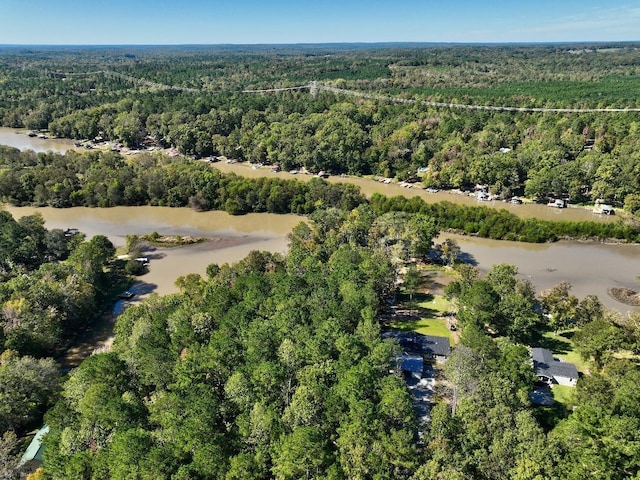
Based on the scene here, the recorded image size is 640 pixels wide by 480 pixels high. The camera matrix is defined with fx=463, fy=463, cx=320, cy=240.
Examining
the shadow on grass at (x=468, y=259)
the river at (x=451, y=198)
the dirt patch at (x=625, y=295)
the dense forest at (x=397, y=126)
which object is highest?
the dense forest at (x=397, y=126)

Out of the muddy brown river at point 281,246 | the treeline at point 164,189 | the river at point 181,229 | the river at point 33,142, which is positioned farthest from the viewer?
the river at point 33,142

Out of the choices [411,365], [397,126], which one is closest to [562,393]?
[411,365]

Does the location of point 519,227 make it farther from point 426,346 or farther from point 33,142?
point 33,142

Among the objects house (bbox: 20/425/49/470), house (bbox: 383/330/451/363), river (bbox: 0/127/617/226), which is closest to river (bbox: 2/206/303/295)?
river (bbox: 0/127/617/226)

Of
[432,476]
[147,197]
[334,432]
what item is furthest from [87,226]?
[432,476]

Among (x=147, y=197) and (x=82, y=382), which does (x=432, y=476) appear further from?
(x=147, y=197)

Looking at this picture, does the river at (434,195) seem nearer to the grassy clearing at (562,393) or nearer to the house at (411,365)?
the grassy clearing at (562,393)

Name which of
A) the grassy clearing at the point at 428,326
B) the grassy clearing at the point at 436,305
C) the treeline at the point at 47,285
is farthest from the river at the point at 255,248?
the grassy clearing at the point at 428,326
